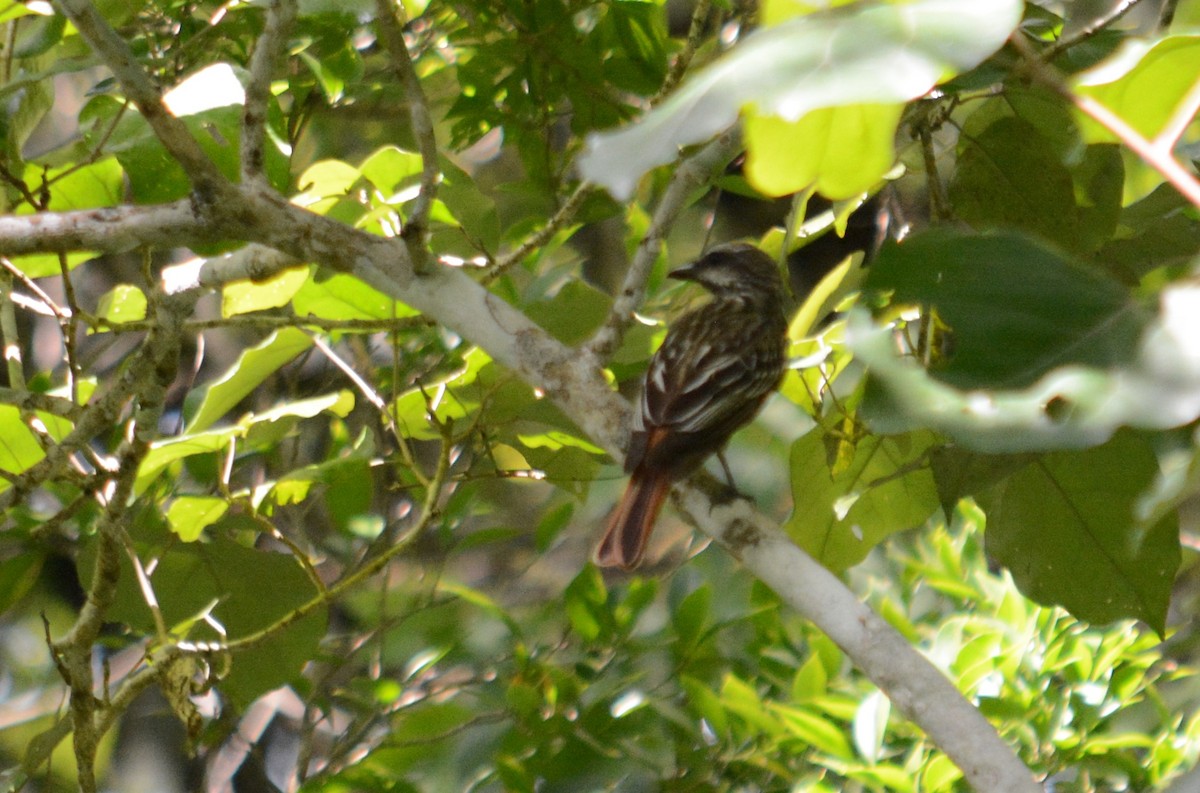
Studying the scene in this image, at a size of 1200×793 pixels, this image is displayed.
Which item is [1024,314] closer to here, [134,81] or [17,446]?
[134,81]

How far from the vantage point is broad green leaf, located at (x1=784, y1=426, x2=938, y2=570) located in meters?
2.04

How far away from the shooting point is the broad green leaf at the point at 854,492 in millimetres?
2041

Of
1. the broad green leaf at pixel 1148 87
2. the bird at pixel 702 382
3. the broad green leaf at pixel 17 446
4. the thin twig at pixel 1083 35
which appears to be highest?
the broad green leaf at pixel 1148 87

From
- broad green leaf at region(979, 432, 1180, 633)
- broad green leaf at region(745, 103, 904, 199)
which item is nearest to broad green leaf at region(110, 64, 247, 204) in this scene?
broad green leaf at region(745, 103, 904, 199)

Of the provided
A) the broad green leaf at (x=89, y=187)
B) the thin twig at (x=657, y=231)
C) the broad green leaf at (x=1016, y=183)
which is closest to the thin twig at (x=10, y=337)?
the broad green leaf at (x=89, y=187)

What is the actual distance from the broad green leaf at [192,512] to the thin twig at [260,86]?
711mm

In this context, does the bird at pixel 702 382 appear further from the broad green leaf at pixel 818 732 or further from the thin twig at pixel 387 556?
the broad green leaf at pixel 818 732

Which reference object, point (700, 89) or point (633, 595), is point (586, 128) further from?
point (700, 89)

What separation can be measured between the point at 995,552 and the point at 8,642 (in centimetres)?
422

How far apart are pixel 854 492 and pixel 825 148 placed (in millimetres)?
1084

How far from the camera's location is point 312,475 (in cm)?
228

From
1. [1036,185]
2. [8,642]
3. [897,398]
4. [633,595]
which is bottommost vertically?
[8,642]

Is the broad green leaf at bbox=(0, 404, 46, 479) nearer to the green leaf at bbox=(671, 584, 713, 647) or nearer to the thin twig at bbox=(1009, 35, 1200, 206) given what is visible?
the green leaf at bbox=(671, 584, 713, 647)

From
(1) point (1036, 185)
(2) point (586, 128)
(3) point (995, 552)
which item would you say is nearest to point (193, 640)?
(2) point (586, 128)
